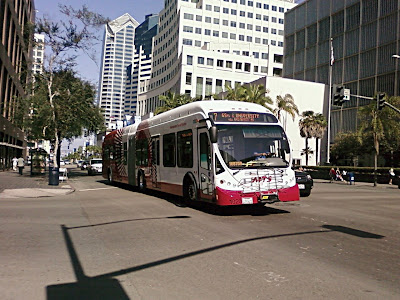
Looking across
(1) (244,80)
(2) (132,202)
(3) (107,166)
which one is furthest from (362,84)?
(2) (132,202)

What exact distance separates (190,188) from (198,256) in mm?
6265

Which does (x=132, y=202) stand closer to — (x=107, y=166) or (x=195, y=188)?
(x=195, y=188)

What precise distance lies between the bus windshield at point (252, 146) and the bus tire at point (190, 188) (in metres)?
1.83

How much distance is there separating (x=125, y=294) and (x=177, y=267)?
1298 millimetres

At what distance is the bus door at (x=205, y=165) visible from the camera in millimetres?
11094

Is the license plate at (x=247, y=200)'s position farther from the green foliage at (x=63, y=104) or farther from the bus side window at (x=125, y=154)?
the green foliage at (x=63, y=104)

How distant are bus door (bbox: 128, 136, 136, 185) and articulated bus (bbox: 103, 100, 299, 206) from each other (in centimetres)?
522

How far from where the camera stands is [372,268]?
18.9ft

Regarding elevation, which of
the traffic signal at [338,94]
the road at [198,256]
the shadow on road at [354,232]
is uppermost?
the traffic signal at [338,94]

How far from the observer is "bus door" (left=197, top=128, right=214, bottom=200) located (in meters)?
11.1

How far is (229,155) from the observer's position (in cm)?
1088

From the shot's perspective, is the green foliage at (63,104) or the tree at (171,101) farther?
the tree at (171,101)

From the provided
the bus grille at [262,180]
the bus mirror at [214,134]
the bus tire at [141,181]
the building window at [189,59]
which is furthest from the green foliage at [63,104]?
the building window at [189,59]

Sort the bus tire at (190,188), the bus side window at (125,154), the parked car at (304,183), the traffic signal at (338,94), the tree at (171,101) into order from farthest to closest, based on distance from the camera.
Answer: the tree at (171,101)
the traffic signal at (338,94)
the bus side window at (125,154)
the parked car at (304,183)
the bus tire at (190,188)
